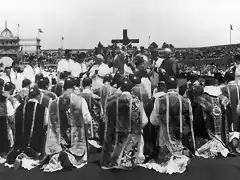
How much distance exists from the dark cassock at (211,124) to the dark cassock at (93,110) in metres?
1.84

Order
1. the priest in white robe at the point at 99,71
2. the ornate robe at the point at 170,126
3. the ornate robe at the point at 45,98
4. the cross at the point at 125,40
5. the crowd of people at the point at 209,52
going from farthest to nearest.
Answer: the crowd of people at the point at 209,52
the cross at the point at 125,40
the priest in white robe at the point at 99,71
the ornate robe at the point at 45,98
the ornate robe at the point at 170,126

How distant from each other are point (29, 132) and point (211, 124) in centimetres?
300

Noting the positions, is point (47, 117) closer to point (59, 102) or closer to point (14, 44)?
point (59, 102)

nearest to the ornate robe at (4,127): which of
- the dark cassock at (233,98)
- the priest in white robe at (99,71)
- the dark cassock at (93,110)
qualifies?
the dark cassock at (93,110)

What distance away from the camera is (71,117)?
5.95 metres

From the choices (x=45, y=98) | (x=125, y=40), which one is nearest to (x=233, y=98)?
(x=45, y=98)

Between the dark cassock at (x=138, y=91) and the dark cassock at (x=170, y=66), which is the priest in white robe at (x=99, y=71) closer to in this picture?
the dark cassock at (x=170, y=66)

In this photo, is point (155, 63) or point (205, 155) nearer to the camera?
point (205, 155)

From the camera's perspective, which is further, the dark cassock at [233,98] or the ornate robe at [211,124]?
the dark cassock at [233,98]

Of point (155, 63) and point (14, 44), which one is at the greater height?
point (14, 44)

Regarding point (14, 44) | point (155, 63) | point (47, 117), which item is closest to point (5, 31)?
point (14, 44)

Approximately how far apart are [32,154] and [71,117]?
85 cm

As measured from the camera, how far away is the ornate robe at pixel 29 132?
5789 mm

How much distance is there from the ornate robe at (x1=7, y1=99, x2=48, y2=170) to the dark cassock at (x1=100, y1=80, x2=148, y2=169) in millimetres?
1079
